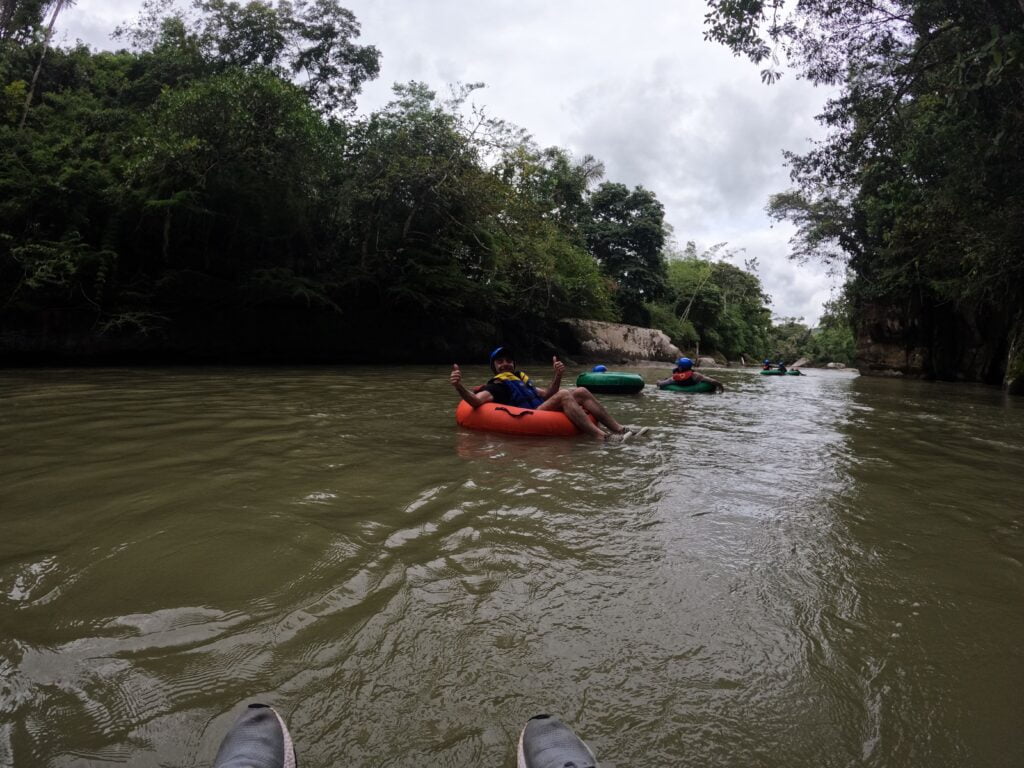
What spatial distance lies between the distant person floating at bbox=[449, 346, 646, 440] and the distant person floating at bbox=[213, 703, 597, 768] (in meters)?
3.94

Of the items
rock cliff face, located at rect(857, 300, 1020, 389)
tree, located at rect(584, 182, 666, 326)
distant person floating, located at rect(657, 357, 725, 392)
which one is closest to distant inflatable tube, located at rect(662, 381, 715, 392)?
distant person floating, located at rect(657, 357, 725, 392)

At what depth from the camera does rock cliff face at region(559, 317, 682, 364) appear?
24016 mm

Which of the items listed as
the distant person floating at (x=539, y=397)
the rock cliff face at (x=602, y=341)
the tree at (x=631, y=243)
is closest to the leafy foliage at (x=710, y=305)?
the tree at (x=631, y=243)

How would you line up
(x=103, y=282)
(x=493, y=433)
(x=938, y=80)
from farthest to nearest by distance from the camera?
(x=103, y=282), (x=938, y=80), (x=493, y=433)

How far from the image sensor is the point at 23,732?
140 cm

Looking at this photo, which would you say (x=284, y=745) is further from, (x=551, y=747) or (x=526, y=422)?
(x=526, y=422)

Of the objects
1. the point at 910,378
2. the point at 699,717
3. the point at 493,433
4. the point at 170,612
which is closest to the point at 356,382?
the point at 493,433

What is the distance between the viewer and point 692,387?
10.6 m

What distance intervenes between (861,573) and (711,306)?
39.4 metres

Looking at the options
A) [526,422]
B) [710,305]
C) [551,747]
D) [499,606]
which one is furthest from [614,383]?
[710,305]

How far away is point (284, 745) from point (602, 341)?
23.5 metres

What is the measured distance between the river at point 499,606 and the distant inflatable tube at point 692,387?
6064mm

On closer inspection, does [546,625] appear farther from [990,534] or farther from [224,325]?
[224,325]

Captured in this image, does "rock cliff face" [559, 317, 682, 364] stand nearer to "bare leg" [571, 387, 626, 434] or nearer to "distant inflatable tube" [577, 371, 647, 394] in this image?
"distant inflatable tube" [577, 371, 647, 394]
